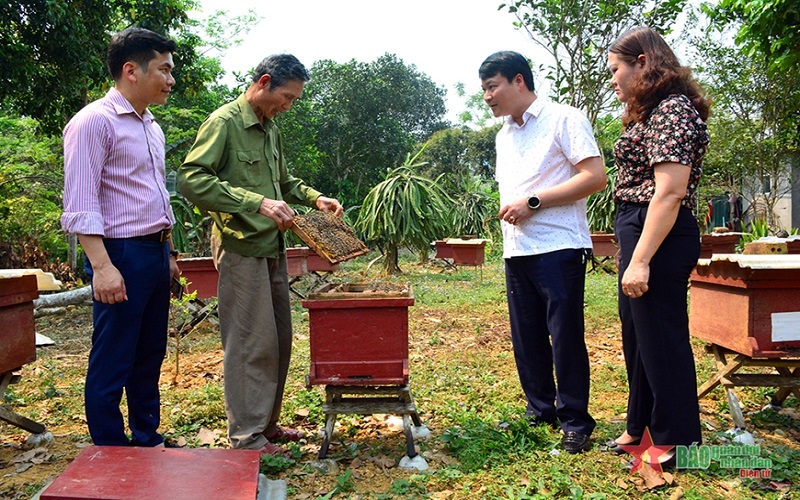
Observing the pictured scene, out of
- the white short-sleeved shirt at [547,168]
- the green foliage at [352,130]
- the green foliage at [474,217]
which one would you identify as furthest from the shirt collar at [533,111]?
the green foliage at [352,130]

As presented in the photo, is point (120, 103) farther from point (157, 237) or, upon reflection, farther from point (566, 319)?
point (566, 319)

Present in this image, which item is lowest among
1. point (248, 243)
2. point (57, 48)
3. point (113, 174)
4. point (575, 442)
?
point (575, 442)

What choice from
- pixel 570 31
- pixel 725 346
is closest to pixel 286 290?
pixel 725 346

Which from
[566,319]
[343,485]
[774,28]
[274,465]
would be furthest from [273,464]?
[774,28]

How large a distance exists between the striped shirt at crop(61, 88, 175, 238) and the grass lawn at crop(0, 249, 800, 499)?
1.37m

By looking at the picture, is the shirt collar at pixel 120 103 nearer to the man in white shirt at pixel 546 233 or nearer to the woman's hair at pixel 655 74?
the man in white shirt at pixel 546 233

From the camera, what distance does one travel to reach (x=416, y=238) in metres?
13.7

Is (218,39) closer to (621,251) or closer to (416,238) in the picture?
(416,238)

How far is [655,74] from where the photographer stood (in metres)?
3.04

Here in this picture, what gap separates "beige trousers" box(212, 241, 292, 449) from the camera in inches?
136

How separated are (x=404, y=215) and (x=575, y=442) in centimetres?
1036

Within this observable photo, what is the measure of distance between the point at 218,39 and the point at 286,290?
27.8 meters

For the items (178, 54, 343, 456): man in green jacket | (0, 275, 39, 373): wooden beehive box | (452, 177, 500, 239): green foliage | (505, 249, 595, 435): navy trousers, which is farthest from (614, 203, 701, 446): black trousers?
(452, 177, 500, 239): green foliage

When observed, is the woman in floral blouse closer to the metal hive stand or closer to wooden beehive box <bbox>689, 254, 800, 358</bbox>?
wooden beehive box <bbox>689, 254, 800, 358</bbox>
